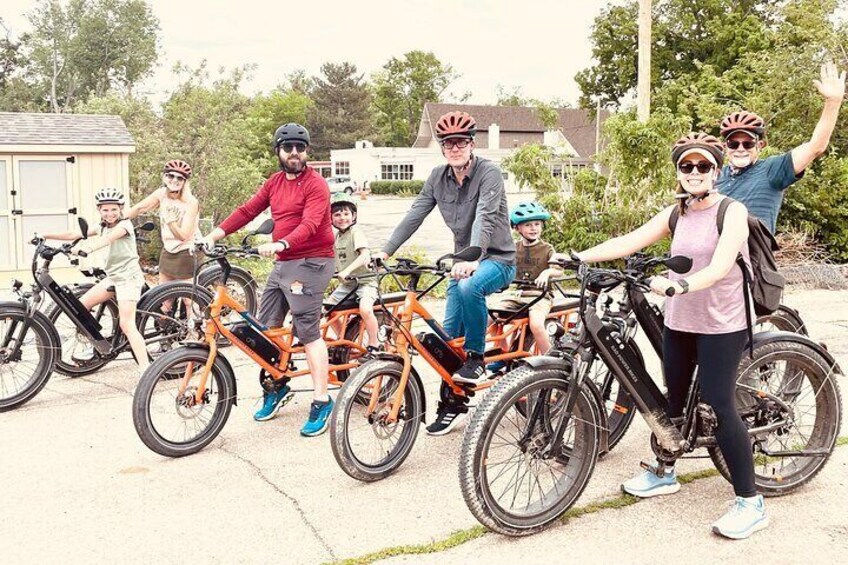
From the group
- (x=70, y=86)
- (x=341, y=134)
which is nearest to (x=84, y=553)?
(x=70, y=86)

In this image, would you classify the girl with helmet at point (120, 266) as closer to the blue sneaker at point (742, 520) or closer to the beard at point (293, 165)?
the beard at point (293, 165)

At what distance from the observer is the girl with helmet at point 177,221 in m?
7.61

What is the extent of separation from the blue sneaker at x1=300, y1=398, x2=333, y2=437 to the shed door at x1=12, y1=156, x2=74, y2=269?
379 inches

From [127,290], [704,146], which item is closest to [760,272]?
[704,146]

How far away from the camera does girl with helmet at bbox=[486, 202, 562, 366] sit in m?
5.73

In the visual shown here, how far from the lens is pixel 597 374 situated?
4645mm

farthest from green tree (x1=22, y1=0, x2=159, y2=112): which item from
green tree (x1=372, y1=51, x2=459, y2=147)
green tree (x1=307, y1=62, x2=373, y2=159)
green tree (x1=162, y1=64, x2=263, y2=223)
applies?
green tree (x1=162, y1=64, x2=263, y2=223)

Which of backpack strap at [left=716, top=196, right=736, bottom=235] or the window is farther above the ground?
the window

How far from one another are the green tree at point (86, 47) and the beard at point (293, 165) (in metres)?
59.3

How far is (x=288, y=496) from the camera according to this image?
4.57 m

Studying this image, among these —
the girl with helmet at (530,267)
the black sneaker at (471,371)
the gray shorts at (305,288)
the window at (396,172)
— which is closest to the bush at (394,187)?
the window at (396,172)

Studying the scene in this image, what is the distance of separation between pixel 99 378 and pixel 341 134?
7568 cm

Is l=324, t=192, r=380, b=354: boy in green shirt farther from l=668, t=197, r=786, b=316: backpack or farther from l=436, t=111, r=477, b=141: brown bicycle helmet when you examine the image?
l=668, t=197, r=786, b=316: backpack

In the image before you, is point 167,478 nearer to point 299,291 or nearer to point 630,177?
point 299,291
